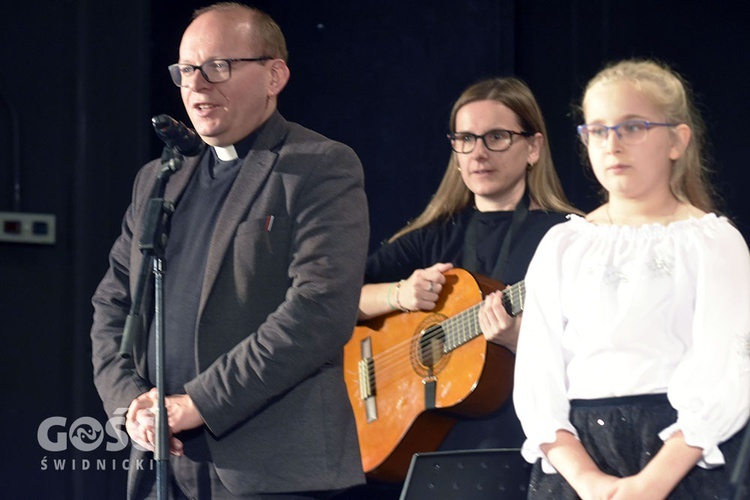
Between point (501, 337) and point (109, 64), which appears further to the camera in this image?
point (109, 64)

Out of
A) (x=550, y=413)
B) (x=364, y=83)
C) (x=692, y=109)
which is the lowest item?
(x=550, y=413)

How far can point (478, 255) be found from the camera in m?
3.83

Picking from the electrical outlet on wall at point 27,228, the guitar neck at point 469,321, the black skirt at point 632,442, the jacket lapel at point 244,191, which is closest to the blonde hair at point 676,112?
the black skirt at point 632,442

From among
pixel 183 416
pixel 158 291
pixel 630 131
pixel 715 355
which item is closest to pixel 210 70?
pixel 158 291

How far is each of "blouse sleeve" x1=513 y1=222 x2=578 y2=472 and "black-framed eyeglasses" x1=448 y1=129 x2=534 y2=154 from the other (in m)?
1.35

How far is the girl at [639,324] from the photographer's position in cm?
221

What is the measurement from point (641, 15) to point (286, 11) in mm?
1475

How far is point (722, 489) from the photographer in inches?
85.6

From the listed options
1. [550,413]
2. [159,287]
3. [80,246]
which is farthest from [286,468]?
[80,246]

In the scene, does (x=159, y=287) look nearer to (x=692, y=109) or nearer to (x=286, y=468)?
(x=286, y=468)

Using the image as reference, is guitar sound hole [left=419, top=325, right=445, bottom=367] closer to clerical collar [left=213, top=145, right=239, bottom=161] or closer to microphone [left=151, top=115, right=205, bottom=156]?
clerical collar [left=213, top=145, right=239, bottom=161]

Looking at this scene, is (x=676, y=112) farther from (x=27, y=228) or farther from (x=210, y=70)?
(x=27, y=228)

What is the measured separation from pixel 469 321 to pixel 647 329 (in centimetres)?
145

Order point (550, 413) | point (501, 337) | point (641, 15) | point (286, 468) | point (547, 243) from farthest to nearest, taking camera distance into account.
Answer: point (641, 15), point (501, 337), point (286, 468), point (547, 243), point (550, 413)
